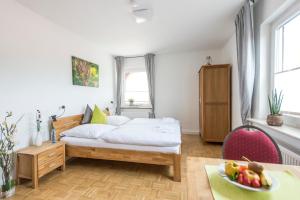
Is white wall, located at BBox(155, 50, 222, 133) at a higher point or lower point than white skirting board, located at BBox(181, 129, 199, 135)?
higher

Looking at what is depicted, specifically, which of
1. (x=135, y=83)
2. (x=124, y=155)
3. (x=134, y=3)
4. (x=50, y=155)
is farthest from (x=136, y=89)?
(x=50, y=155)

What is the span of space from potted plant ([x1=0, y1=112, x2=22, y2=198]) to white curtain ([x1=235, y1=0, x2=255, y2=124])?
3.22 metres

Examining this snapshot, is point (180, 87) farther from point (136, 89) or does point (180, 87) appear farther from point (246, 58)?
point (246, 58)

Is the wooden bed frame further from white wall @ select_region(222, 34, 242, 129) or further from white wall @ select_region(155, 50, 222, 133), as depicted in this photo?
white wall @ select_region(155, 50, 222, 133)

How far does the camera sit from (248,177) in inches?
30.0

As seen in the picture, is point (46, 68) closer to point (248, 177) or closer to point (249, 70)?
point (248, 177)

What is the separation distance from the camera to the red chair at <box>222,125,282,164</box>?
1.26 meters

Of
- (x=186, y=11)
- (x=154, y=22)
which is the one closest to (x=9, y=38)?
(x=154, y=22)

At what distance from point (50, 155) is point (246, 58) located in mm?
3157

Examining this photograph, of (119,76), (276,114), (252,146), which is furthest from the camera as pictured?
(119,76)

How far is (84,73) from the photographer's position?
353cm

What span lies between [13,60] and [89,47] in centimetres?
184

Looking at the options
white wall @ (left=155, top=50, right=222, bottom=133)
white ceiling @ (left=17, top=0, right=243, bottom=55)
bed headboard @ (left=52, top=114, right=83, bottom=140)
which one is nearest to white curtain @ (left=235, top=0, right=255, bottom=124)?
white ceiling @ (left=17, top=0, right=243, bottom=55)

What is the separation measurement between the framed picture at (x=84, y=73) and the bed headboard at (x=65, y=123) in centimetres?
72
